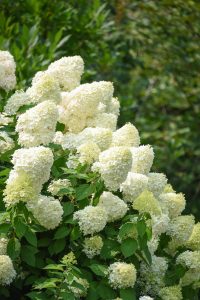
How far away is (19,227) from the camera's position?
2826 mm

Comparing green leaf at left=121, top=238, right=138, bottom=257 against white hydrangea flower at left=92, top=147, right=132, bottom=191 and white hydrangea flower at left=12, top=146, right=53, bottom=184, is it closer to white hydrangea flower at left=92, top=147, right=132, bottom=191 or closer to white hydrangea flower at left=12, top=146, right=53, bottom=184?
white hydrangea flower at left=92, top=147, right=132, bottom=191

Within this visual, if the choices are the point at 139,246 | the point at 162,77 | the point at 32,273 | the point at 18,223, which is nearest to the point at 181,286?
the point at 139,246

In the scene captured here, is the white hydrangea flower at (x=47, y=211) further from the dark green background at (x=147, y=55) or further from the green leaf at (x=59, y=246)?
the dark green background at (x=147, y=55)

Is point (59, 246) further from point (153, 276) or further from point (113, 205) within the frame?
point (153, 276)

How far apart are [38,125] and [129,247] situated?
581 millimetres

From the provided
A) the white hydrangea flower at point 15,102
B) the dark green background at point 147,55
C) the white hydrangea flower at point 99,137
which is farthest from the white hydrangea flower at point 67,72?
the dark green background at point 147,55

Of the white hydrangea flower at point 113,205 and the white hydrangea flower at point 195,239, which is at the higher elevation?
the white hydrangea flower at point 113,205

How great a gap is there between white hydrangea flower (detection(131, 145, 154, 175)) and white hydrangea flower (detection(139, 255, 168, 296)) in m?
0.36

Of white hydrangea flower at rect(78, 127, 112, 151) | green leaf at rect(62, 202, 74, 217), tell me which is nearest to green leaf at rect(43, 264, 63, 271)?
green leaf at rect(62, 202, 74, 217)

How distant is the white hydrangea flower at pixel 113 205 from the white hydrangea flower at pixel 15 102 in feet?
1.72

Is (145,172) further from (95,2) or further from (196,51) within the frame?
(196,51)

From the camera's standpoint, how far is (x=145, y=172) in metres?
3.28

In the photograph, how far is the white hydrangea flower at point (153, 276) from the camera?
321 centimetres

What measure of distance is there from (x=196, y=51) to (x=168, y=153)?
984 millimetres
